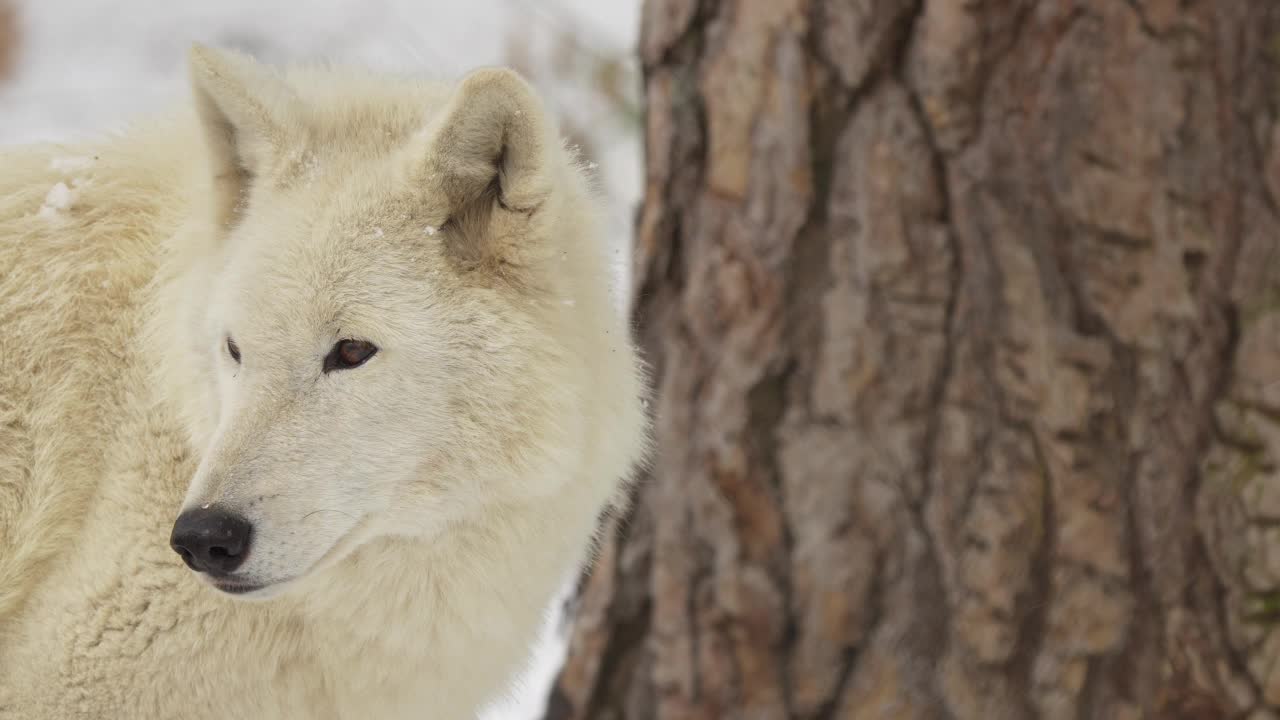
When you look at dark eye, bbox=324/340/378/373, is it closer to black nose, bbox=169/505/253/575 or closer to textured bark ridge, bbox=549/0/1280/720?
black nose, bbox=169/505/253/575

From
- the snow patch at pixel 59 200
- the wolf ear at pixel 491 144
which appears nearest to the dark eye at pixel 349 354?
the wolf ear at pixel 491 144

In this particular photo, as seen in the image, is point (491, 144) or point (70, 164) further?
point (70, 164)

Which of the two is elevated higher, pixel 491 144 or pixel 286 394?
pixel 491 144

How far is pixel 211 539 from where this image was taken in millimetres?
2172

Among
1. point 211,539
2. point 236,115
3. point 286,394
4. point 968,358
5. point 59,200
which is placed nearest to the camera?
point 211,539

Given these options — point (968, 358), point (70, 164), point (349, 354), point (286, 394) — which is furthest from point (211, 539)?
point (968, 358)

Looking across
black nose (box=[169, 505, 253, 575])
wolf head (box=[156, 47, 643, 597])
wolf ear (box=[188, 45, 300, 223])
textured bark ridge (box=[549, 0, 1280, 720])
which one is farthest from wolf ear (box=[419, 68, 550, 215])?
textured bark ridge (box=[549, 0, 1280, 720])

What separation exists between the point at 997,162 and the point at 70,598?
2.25m

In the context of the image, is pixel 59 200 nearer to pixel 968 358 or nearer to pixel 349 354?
pixel 349 354

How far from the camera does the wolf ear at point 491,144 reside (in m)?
2.34

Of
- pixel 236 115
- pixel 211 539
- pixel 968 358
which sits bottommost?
pixel 211 539

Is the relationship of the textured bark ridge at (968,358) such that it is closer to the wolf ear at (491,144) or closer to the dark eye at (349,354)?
the wolf ear at (491,144)

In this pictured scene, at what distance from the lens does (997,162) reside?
9.61ft

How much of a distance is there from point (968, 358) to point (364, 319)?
1.49 metres
